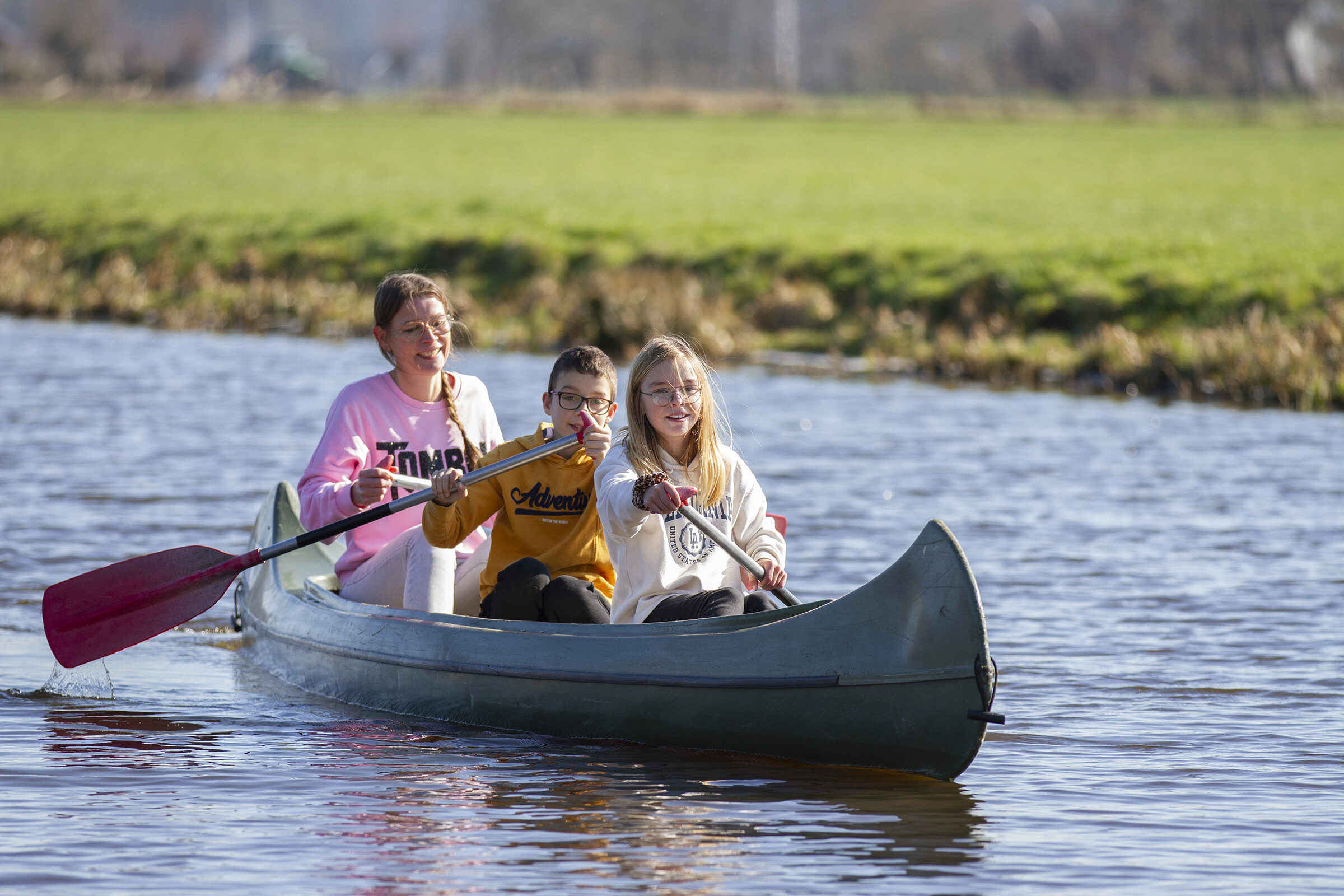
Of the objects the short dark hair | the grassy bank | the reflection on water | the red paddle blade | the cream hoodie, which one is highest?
the grassy bank

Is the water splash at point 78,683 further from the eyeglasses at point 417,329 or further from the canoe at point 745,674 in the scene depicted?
the eyeglasses at point 417,329

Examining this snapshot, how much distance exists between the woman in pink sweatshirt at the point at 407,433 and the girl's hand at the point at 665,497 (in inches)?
49.9

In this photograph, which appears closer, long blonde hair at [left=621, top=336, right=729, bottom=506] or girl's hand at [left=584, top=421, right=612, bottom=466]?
long blonde hair at [left=621, top=336, right=729, bottom=506]

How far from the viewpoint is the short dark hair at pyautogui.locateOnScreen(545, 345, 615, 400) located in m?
5.55

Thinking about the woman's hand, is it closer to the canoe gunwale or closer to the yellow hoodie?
the canoe gunwale

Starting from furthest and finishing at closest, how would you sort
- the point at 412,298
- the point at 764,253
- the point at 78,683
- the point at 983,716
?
the point at 764,253 → the point at 78,683 → the point at 412,298 → the point at 983,716

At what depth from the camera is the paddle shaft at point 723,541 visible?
521cm

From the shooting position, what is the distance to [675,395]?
5.32 metres

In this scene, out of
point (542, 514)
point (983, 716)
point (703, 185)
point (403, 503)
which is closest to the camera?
point (983, 716)

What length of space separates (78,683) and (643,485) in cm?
262

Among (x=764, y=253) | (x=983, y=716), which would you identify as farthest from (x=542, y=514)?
(x=764, y=253)

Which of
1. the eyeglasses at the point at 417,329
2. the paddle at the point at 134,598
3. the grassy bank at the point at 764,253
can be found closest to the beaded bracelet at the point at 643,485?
the eyeglasses at the point at 417,329

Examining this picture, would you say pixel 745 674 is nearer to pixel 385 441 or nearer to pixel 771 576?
pixel 771 576

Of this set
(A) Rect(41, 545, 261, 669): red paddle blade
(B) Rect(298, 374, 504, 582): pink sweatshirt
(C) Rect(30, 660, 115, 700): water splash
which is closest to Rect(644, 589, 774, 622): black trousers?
(B) Rect(298, 374, 504, 582): pink sweatshirt
